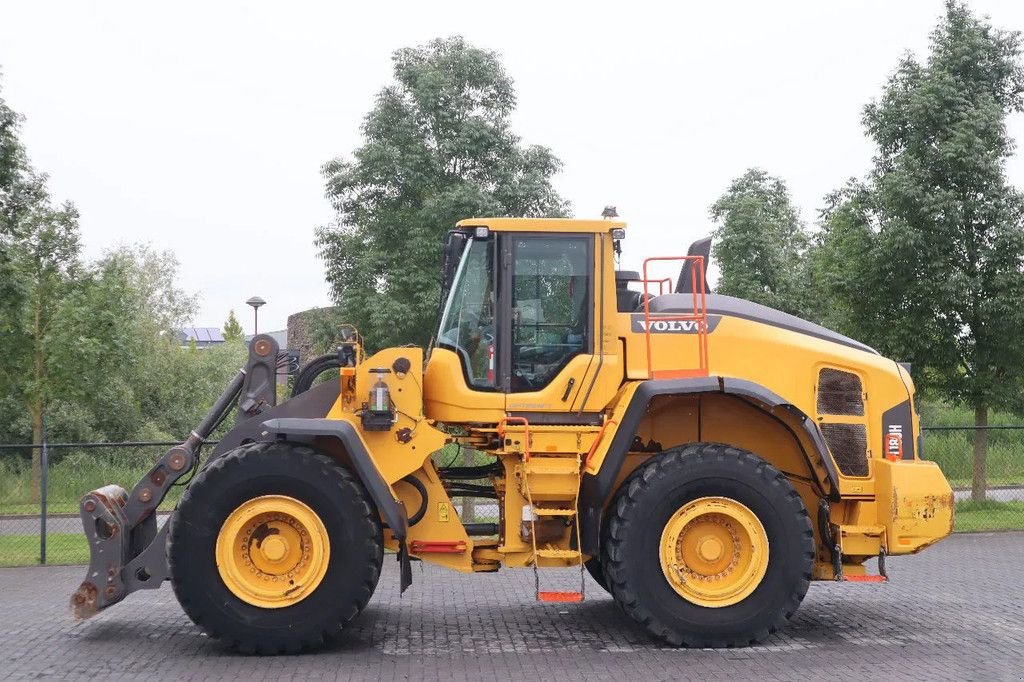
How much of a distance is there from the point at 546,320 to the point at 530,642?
257 centimetres

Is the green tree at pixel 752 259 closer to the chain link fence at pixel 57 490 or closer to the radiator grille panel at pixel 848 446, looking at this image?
the chain link fence at pixel 57 490

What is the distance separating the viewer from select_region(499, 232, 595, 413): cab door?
9336 mm

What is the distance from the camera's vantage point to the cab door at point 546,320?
9336 millimetres

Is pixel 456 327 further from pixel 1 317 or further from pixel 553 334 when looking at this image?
pixel 1 317

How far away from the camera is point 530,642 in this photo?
30.4ft

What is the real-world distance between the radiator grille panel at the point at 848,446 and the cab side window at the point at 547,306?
213cm

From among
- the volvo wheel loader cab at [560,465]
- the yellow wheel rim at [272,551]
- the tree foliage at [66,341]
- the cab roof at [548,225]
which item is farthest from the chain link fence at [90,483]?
the cab roof at [548,225]

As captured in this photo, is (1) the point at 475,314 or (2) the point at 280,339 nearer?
(1) the point at 475,314

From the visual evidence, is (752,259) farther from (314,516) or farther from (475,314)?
(314,516)

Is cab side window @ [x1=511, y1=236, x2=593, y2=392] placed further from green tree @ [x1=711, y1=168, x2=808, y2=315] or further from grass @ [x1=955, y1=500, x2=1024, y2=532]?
green tree @ [x1=711, y1=168, x2=808, y2=315]

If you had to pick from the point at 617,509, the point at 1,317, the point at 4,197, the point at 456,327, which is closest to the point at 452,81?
the point at 4,197

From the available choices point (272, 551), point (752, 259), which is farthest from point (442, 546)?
point (752, 259)

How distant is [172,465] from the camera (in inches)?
372

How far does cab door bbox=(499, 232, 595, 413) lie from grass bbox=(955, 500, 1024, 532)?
421 inches
